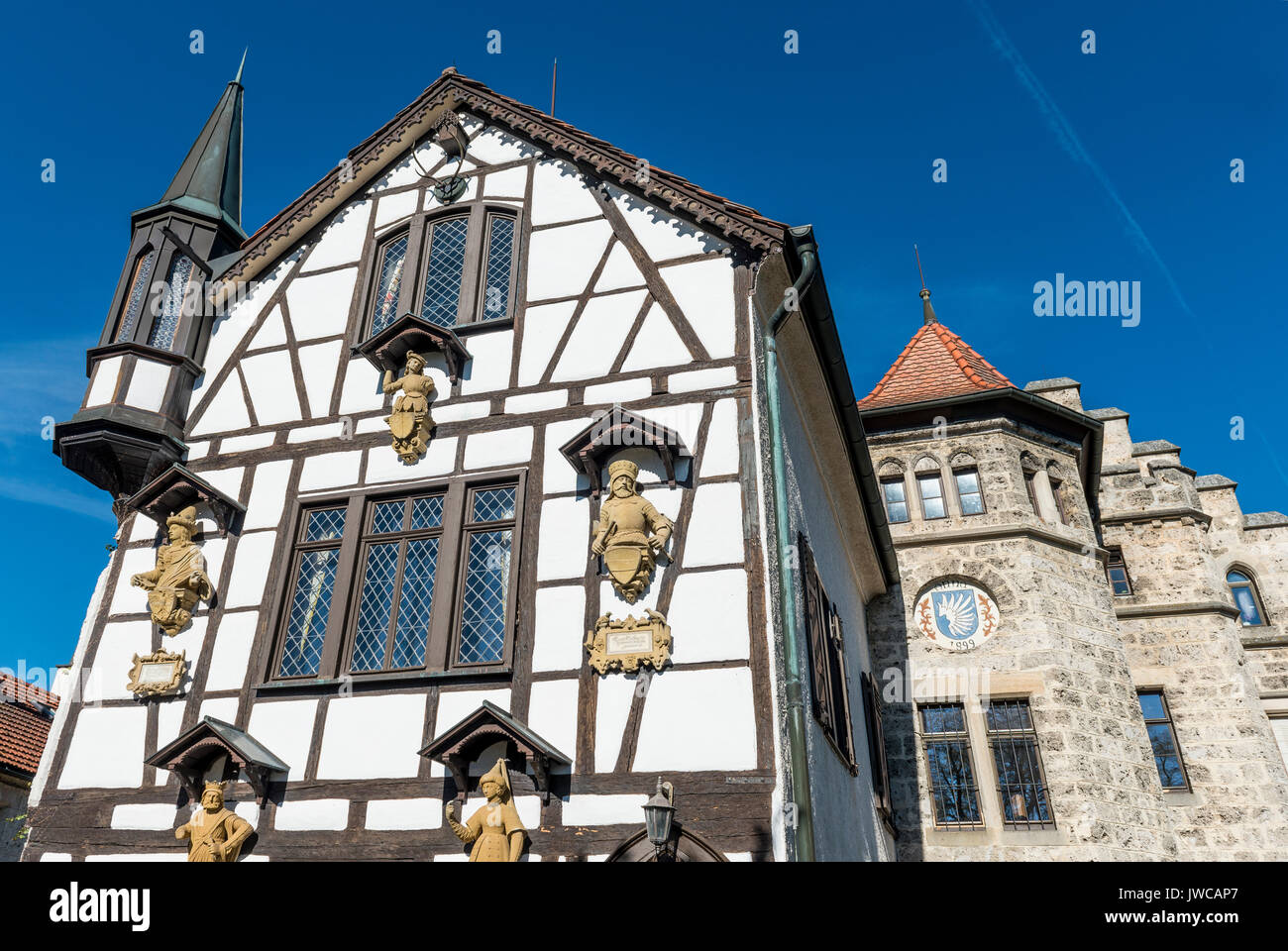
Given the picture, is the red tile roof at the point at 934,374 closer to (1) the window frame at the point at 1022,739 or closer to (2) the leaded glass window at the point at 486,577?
(1) the window frame at the point at 1022,739

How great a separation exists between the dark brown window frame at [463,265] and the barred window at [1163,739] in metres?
13.1

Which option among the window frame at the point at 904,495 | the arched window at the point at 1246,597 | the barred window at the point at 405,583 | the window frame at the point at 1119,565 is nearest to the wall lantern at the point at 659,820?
the barred window at the point at 405,583

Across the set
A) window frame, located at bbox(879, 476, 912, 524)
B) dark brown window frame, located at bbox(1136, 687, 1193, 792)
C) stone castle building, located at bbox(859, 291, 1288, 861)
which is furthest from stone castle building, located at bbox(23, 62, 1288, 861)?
dark brown window frame, located at bbox(1136, 687, 1193, 792)

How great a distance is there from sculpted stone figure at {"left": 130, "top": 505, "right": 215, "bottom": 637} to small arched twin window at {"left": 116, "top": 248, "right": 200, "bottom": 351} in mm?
2551

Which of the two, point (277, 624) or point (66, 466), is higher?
point (66, 466)

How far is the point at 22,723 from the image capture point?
17.1 metres

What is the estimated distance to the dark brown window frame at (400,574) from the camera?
26.3ft

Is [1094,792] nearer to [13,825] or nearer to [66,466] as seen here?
[66,466]

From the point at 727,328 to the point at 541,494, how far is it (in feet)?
7.47

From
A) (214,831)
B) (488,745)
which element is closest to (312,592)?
(214,831)

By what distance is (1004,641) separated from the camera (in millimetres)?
14961

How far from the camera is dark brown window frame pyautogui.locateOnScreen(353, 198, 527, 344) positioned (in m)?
9.89
